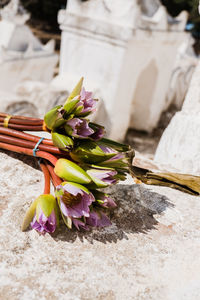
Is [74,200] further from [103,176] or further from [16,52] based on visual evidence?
[16,52]

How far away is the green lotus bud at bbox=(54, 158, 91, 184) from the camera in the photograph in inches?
34.1

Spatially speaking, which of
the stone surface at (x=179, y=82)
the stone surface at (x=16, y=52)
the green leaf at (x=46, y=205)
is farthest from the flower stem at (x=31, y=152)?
the stone surface at (x=179, y=82)

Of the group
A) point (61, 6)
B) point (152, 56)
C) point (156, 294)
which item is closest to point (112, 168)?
point (156, 294)

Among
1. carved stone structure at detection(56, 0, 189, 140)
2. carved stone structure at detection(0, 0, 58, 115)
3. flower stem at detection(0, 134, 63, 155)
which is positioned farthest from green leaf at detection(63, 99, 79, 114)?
carved stone structure at detection(0, 0, 58, 115)

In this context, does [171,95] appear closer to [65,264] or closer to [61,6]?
[65,264]

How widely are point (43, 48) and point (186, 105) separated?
493 centimetres

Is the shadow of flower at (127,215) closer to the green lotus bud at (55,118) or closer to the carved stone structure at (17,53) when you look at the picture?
the green lotus bud at (55,118)

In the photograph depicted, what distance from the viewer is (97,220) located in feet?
3.04

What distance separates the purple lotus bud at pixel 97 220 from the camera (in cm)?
92

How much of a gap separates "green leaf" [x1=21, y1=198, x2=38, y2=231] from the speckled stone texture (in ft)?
0.08

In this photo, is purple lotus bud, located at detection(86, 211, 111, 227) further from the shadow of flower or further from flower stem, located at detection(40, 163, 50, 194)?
flower stem, located at detection(40, 163, 50, 194)

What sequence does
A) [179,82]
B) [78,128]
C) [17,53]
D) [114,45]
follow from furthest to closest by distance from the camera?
1. [179,82]
2. [17,53]
3. [114,45]
4. [78,128]

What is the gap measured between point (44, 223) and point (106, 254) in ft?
0.61

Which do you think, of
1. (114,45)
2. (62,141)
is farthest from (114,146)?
(114,45)
